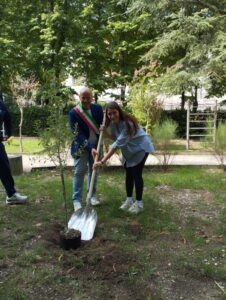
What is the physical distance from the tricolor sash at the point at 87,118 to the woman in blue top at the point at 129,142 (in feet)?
0.67

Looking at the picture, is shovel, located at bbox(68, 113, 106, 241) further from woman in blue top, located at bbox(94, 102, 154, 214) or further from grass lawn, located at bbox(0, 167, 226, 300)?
woman in blue top, located at bbox(94, 102, 154, 214)

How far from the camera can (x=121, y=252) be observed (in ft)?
12.1

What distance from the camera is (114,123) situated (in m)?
4.69

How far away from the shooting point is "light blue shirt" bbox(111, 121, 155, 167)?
466 cm

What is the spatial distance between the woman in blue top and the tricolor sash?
20cm

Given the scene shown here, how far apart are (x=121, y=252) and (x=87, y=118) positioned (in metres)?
1.84

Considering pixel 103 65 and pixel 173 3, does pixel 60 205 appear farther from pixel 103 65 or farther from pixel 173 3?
pixel 103 65

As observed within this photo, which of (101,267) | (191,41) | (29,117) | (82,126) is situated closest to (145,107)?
(191,41)

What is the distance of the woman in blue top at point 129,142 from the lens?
15.0 feet

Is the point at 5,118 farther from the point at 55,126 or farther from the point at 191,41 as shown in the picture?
the point at 191,41

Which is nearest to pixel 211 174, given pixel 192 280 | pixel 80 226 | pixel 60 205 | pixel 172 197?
pixel 172 197

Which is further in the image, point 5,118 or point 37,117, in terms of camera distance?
point 37,117

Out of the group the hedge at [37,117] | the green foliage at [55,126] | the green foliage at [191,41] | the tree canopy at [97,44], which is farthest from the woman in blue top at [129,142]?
the hedge at [37,117]

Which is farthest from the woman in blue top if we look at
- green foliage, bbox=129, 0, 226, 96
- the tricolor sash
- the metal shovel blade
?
green foliage, bbox=129, 0, 226, 96
